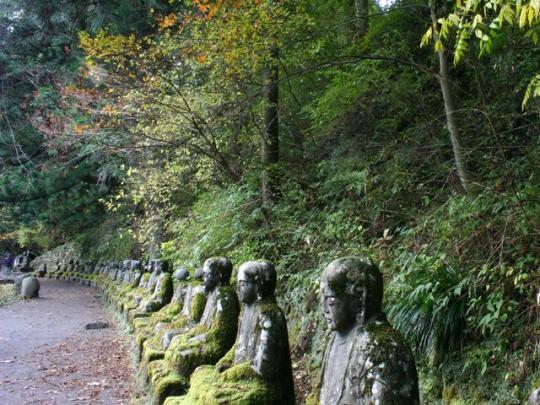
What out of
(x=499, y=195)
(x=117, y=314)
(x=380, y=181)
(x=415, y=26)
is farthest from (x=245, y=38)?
(x=117, y=314)

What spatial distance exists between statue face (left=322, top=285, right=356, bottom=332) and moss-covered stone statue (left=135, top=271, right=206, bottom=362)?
11.5ft

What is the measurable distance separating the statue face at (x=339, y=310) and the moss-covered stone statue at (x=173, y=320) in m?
3.50

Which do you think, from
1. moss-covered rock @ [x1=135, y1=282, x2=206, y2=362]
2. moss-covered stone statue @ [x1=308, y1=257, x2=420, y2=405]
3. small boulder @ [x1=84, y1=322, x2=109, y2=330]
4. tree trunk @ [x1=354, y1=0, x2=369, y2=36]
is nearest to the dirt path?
small boulder @ [x1=84, y1=322, x2=109, y2=330]

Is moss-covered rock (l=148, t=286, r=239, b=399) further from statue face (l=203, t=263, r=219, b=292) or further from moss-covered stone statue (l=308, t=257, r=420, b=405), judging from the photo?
moss-covered stone statue (l=308, t=257, r=420, b=405)

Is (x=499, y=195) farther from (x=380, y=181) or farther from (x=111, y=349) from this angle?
(x=111, y=349)

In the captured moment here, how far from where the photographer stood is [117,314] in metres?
13.1

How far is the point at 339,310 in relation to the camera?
2.98 meters

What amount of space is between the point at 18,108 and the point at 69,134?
1305cm

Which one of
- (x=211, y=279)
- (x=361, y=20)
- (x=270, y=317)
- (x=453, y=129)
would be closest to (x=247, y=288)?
(x=270, y=317)

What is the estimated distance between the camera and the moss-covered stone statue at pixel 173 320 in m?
6.29

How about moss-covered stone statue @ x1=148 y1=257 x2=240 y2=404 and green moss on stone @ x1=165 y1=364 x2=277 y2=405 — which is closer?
green moss on stone @ x1=165 y1=364 x2=277 y2=405

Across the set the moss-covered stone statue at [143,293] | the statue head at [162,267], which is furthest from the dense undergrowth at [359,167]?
the moss-covered stone statue at [143,293]

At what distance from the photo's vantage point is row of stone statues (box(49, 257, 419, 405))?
2715mm

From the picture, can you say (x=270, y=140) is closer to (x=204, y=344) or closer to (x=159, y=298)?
(x=159, y=298)
